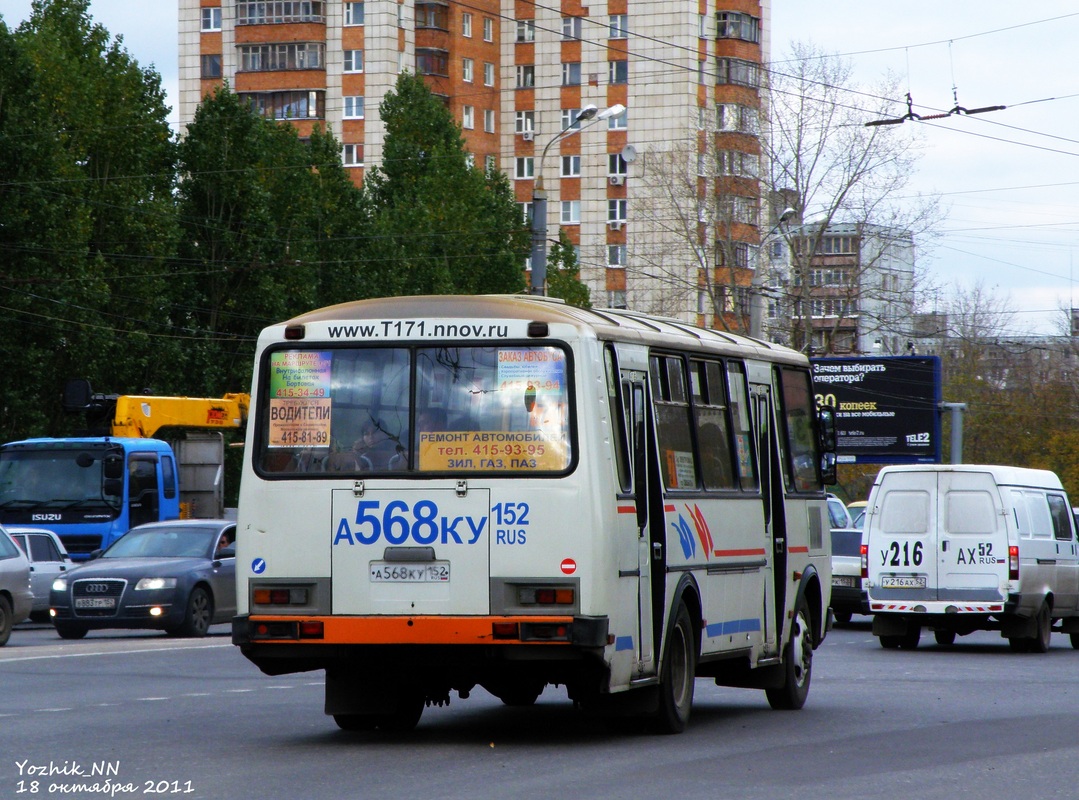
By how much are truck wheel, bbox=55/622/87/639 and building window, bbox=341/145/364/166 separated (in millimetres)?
68437

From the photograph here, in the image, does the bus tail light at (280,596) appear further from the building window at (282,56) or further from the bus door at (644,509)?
the building window at (282,56)

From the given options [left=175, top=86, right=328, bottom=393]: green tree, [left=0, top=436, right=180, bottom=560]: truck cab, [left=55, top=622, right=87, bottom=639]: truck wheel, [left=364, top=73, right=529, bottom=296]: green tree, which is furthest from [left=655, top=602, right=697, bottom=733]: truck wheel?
[left=364, top=73, right=529, bottom=296]: green tree

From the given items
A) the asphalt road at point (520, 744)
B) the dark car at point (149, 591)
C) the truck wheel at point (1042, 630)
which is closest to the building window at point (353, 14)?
the dark car at point (149, 591)

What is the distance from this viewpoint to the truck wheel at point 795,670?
49.6 ft

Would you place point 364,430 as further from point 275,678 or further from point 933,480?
point 933,480

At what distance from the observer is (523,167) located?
99.7 m

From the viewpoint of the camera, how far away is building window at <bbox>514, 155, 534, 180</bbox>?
99.3 metres

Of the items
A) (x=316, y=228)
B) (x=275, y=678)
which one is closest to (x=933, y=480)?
(x=275, y=678)

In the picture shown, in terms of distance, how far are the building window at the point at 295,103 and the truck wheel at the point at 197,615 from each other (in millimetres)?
67508

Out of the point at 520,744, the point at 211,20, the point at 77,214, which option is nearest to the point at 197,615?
the point at 520,744

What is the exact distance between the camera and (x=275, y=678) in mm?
18484

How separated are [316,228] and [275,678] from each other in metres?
41.9

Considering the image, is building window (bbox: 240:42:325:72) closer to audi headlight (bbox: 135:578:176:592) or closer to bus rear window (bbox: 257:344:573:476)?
audi headlight (bbox: 135:578:176:592)

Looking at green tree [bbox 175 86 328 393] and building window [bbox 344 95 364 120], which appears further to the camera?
building window [bbox 344 95 364 120]
